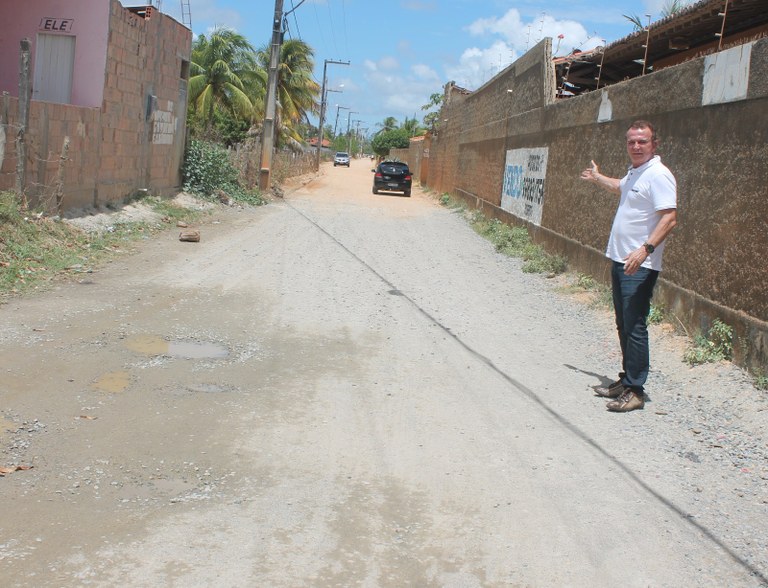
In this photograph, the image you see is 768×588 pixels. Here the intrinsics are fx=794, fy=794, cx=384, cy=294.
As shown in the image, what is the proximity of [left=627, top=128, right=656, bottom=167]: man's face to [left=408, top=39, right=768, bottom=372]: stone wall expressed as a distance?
1.41 meters

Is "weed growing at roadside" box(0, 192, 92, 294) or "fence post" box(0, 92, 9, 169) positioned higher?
"fence post" box(0, 92, 9, 169)

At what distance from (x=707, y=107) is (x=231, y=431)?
590cm

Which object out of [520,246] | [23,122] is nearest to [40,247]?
[23,122]

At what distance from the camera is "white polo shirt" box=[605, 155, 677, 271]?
562 cm

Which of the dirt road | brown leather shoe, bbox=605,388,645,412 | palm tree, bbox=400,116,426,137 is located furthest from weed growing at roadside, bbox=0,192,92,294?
palm tree, bbox=400,116,426,137

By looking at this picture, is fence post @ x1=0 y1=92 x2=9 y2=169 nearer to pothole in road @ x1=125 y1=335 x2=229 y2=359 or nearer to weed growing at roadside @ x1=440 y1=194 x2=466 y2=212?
pothole in road @ x1=125 y1=335 x2=229 y2=359

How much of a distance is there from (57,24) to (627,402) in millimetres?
13883

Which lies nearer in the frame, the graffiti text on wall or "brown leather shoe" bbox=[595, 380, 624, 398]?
"brown leather shoe" bbox=[595, 380, 624, 398]

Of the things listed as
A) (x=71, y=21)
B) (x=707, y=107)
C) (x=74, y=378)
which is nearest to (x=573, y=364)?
(x=707, y=107)

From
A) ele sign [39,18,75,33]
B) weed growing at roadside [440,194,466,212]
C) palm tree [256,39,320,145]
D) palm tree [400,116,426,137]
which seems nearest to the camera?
ele sign [39,18,75,33]

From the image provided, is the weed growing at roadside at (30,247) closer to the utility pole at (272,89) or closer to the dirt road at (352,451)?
the dirt road at (352,451)

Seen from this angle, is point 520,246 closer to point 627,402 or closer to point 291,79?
point 627,402

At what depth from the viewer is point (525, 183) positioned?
654 inches

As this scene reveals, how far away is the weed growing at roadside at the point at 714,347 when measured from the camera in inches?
267
